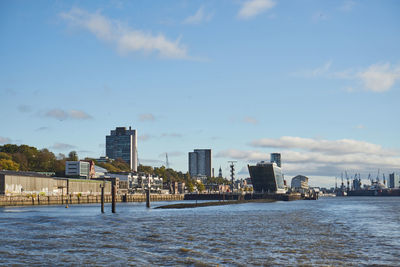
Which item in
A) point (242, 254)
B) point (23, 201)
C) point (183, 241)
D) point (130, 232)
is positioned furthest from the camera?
point (23, 201)

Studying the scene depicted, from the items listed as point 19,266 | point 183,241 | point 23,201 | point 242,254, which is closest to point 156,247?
point 183,241

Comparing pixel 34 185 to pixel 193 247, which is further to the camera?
pixel 34 185

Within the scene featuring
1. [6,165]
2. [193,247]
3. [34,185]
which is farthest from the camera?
[6,165]

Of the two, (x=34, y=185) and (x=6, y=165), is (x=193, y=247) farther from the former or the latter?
(x=6, y=165)

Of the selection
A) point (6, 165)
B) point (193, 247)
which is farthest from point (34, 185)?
point (193, 247)

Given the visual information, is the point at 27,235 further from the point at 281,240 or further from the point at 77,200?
the point at 77,200

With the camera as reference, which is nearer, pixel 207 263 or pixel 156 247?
pixel 207 263

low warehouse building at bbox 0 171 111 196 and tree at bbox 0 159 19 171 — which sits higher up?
tree at bbox 0 159 19 171

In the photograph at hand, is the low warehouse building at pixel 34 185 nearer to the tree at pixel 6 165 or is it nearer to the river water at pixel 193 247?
the tree at pixel 6 165

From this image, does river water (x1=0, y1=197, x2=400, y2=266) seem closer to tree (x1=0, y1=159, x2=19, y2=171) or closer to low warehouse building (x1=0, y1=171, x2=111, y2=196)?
low warehouse building (x1=0, y1=171, x2=111, y2=196)

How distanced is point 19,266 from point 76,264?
11.3ft

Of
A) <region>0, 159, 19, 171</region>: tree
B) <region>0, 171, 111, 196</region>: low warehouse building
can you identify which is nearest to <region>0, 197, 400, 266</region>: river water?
<region>0, 171, 111, 196</region>: low warehouse building

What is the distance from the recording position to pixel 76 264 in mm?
32719

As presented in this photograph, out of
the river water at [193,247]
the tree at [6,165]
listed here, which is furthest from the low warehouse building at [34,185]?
the river water at [193,247]
